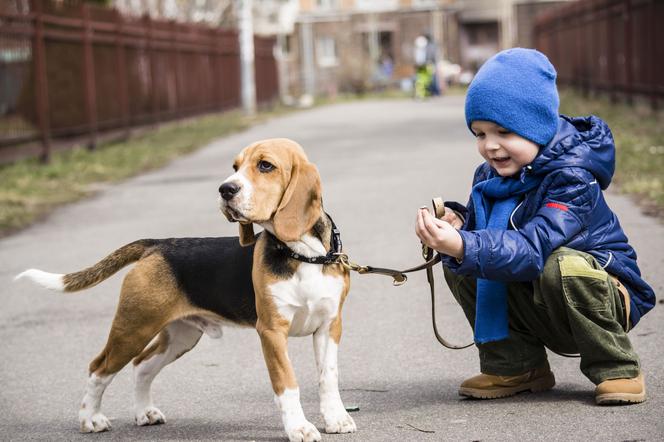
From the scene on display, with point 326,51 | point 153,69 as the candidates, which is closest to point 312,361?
point 153,69

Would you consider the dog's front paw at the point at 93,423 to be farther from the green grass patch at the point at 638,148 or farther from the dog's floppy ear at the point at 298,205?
the green grass patch at the point at 638,148

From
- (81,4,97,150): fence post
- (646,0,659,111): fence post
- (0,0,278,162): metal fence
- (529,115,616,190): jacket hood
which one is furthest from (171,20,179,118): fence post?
(529,115,616,190): jacket hood

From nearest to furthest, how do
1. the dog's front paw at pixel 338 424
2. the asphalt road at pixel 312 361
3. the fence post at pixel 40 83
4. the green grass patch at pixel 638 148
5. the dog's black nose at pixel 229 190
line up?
the dog's black nose at pixel 229 190
the dog's front paw at pixel 338 424
the asphalt road at pixel 312 361
the green grass patch at pixel 638 148
the fence post at pixel 40 83

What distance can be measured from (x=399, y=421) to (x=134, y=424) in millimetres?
1145

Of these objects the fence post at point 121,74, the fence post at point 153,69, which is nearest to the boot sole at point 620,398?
the fence post at point 121,74

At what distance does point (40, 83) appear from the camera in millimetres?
16844

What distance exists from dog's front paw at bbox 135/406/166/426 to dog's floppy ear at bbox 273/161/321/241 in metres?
1.06

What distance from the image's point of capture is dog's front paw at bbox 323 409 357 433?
4262mm

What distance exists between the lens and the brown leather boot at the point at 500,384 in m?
4.66

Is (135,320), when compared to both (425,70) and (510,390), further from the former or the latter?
(425,70)

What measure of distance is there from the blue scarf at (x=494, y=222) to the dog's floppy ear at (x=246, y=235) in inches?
37.1

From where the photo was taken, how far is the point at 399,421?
4430mm

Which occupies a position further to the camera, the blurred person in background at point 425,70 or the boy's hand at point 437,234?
the blurred person in background at point 425,70

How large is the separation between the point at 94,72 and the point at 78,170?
16.7 feet
